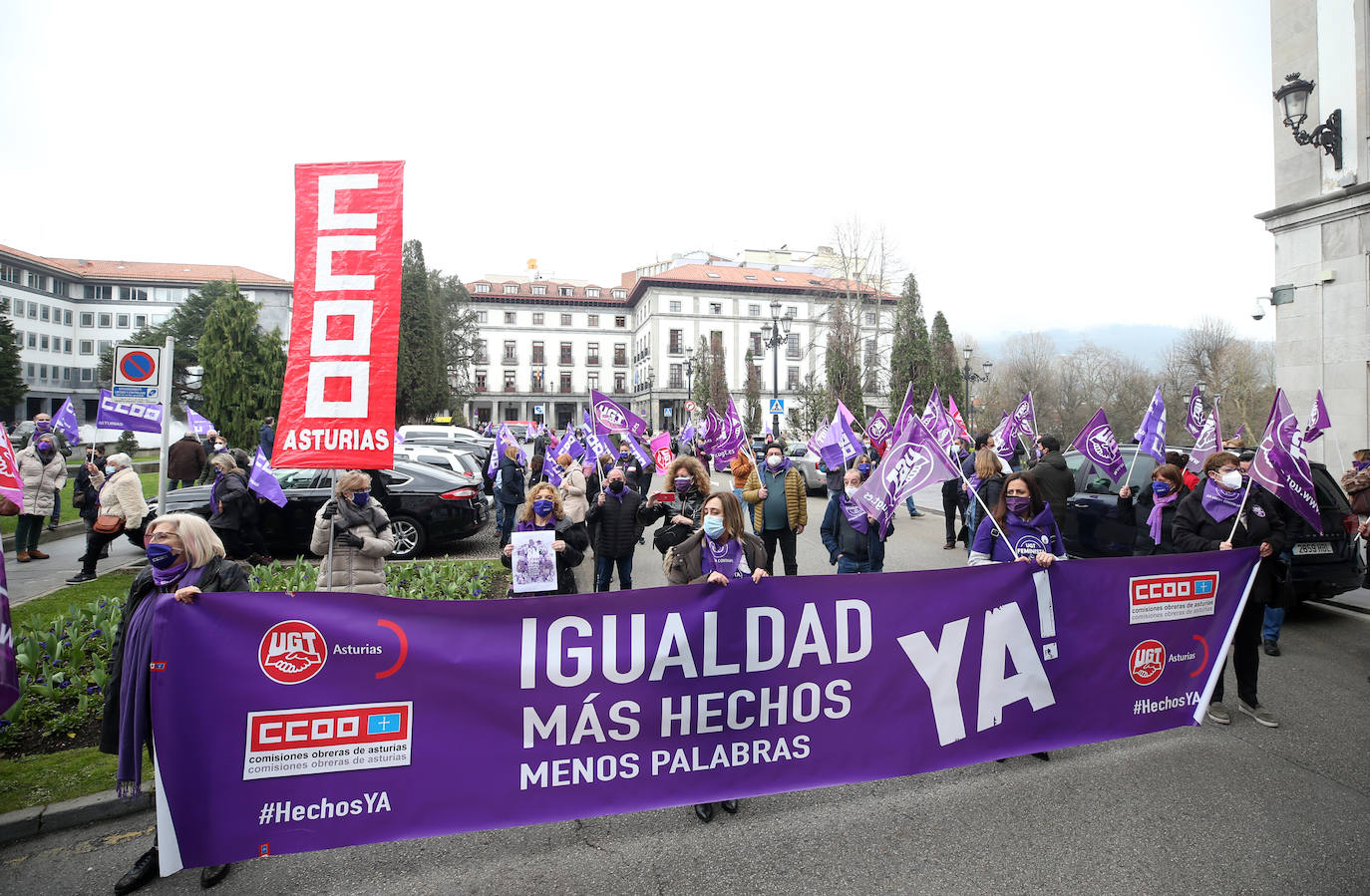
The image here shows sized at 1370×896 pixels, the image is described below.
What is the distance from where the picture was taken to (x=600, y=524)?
708 cm

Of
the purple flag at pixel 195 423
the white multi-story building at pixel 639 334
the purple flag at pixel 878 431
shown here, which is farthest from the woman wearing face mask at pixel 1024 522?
the white multi-story building at pixel 639 334

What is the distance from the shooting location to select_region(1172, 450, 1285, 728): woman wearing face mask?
480 centimetres

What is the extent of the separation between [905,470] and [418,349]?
52.4 metres

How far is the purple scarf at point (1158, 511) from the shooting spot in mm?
7367

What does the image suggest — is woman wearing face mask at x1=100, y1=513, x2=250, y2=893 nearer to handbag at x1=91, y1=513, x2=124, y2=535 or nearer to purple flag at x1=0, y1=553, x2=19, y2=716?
purple flag at x1=0, y1=553, x2=19, y2=716

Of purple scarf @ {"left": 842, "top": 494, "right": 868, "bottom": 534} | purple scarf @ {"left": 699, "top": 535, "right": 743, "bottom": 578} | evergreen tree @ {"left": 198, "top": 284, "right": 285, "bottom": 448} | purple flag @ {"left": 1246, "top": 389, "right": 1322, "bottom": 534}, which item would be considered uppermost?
evergreen tree @ {"left": 198, "top": 284, "right": 285, "bottom": 448}

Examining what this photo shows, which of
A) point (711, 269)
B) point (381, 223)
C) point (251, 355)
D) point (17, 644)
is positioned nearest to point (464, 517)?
point (17, 644)

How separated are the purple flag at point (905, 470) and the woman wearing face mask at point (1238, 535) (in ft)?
6.20

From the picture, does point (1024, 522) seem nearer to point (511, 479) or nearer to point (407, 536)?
point (511, 479)

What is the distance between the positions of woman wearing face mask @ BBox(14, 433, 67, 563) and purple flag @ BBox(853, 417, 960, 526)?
1156 cm

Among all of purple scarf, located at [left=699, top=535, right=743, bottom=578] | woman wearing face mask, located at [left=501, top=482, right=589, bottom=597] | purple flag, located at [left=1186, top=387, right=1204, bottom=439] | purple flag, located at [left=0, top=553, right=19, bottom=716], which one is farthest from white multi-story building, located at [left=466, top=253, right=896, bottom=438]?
purple flag, located at [left=0, top=553, right=19, bottom=716]

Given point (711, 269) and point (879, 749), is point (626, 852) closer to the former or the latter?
point (879, 749)

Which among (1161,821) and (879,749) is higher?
(879,749)

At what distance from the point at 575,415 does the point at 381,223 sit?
84.1 metres
